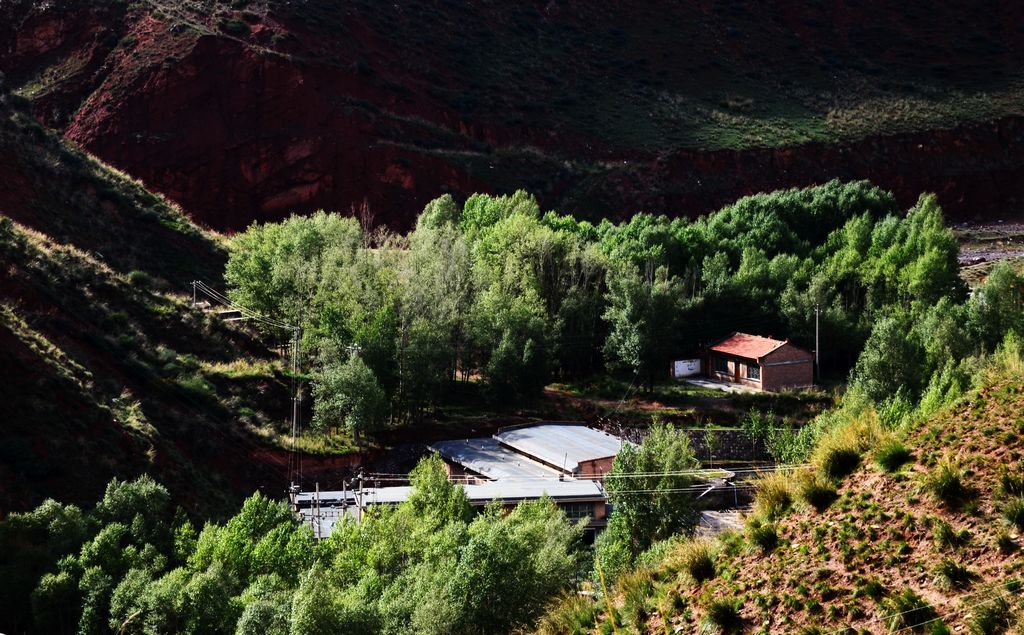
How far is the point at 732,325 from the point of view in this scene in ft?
177

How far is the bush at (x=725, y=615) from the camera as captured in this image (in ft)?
35.1

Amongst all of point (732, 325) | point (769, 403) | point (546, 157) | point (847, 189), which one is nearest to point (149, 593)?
point (769, 403)

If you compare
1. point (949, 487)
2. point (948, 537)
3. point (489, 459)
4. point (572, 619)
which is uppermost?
point (949, 487)

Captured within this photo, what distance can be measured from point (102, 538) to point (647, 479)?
14080 mm

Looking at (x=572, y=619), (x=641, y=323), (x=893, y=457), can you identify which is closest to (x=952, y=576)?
(x=893, y=457)

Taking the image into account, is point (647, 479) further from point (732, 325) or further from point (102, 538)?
point (732, 325)

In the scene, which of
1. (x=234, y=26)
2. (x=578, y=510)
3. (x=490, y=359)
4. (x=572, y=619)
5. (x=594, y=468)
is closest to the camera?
(x=572, y=619)

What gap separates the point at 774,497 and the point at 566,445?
2871 centimetres

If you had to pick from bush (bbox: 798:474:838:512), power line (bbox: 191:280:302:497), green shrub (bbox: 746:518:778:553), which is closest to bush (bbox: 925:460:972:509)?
bush (bbox: 798:474:838:512)

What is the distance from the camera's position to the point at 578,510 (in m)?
34.6

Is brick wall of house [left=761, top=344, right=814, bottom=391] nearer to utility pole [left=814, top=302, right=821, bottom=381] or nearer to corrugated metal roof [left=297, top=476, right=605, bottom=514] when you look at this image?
utility pole [left=814, top=302, right=821, bottom=381]

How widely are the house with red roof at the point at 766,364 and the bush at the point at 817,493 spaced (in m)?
38.1

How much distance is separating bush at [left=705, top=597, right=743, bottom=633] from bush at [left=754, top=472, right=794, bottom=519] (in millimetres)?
1358

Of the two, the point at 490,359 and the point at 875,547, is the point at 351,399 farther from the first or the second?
the point at 875,547
